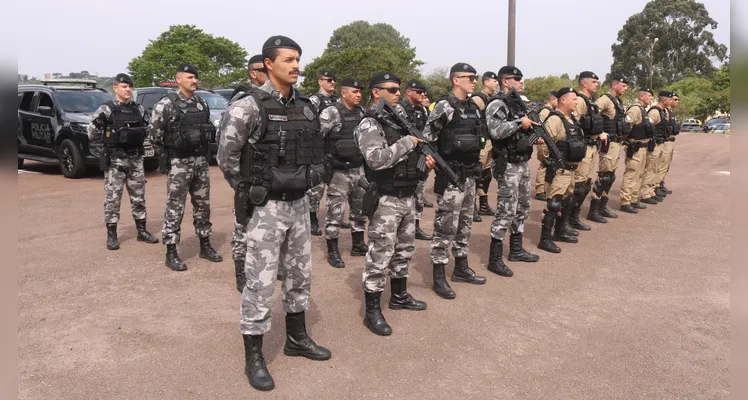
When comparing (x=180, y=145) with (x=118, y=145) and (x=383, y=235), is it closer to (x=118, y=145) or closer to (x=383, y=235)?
(x=118, y=145)

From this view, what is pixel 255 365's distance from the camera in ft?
11.3

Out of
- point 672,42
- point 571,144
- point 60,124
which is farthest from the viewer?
point 672,42

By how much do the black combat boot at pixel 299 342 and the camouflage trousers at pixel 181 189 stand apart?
248cm

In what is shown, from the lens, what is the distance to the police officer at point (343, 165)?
6.14 m

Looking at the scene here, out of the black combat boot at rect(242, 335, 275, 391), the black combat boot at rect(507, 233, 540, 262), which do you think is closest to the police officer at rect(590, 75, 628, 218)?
the black combat boot at rect(507, 233, 540, 262)

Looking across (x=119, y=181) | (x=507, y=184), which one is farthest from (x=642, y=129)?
(x=119, y=181)

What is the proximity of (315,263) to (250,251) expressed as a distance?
2616mm

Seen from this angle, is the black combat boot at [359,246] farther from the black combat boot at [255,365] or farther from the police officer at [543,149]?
the black combat boot at [255,365]

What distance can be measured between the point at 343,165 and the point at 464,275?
78.3 inches

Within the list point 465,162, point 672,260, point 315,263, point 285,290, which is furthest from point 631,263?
point 285,290

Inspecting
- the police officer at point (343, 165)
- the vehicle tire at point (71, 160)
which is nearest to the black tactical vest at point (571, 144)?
the police officer at point (343, 165)

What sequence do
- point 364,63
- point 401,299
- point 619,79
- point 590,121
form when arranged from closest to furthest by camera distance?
point 401,299
point 590,121
point 619,79
point 364,63

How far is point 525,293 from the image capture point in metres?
5.18

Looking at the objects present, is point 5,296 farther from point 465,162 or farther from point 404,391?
point 465,162
